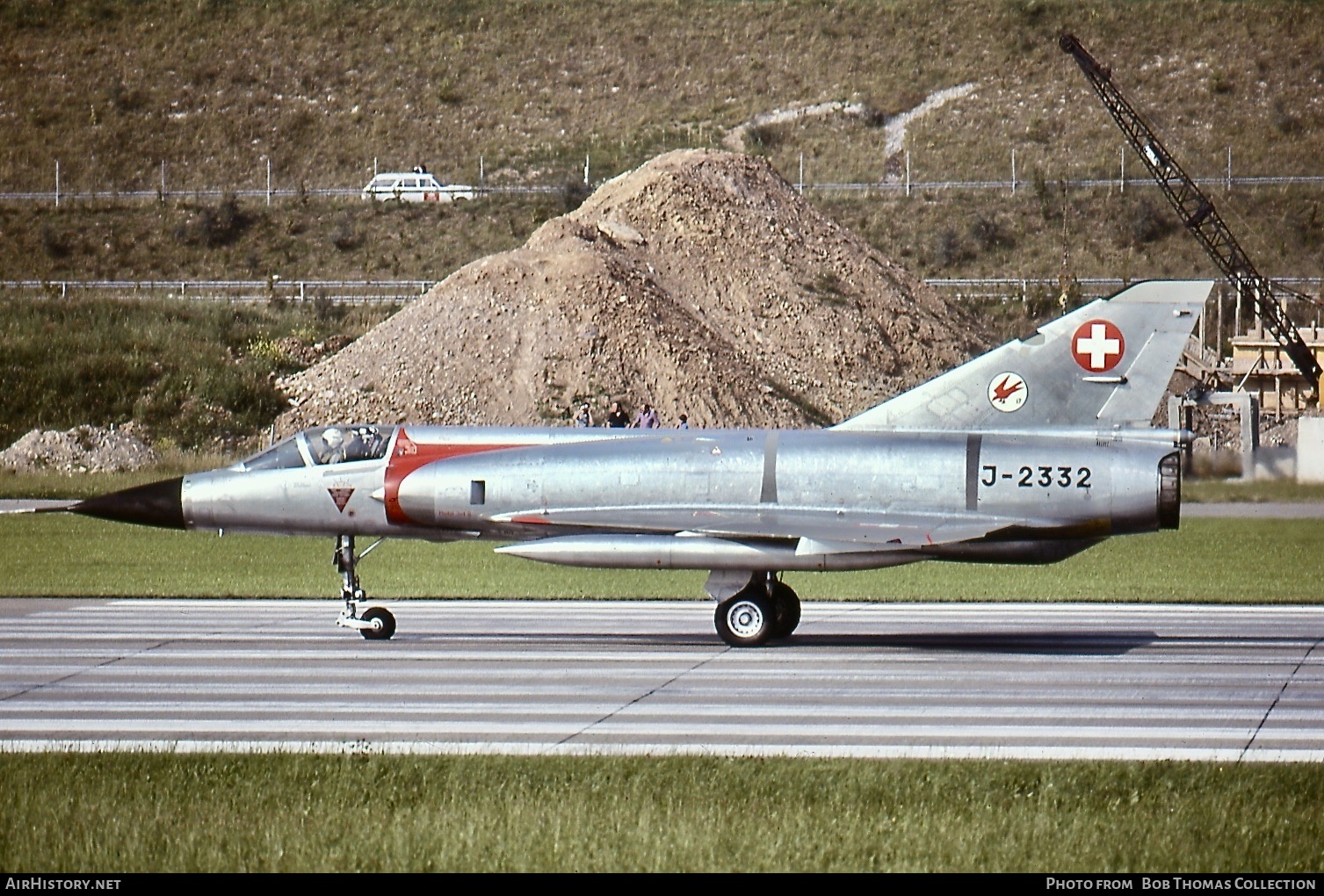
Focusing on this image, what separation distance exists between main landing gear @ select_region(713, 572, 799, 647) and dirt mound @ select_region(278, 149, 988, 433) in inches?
1249

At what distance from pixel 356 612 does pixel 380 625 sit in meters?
0.32

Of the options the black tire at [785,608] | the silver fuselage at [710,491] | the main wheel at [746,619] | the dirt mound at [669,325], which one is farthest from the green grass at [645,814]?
the dirt mound at [669,325]

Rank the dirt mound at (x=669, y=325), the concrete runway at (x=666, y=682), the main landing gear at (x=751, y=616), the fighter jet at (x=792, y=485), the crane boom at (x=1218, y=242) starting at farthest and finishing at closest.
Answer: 1. the crane boom at (x=1218, y=242)
2. the dirt mound at (x=669, y=325)
3. the main landing gear at (x=751, y=616)
4. the fighter jet at (x=792, y=485)
5. the concrete runway at (x=666, y=682)

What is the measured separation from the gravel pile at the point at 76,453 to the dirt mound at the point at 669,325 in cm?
458

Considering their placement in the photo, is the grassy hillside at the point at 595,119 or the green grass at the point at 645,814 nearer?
the green grass at the point at 645,814

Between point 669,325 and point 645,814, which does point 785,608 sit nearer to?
point 645,814

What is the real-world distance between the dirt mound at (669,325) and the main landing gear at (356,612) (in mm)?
30848

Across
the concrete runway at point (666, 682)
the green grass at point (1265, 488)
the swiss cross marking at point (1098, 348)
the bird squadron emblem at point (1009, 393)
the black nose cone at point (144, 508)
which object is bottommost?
the concrete runway at point (666, 682)

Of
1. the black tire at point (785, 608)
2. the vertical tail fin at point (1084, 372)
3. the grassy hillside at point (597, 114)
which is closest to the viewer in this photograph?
the vertical tail fin at point (1084, 372)

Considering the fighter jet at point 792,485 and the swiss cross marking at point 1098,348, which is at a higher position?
the swiss cross marking at point 1098,348

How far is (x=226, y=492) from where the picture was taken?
17500mm

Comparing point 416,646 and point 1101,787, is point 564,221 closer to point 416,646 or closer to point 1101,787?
point 416,646

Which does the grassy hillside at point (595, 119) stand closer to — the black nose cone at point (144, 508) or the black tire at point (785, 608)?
the black nose cone at point (144, 508)

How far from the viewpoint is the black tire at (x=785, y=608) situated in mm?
17094
